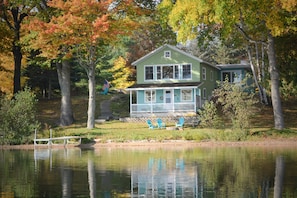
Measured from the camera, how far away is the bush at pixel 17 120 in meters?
36.5

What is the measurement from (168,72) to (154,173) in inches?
1355

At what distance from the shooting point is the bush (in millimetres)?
36500

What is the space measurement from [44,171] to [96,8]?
19.5 meters

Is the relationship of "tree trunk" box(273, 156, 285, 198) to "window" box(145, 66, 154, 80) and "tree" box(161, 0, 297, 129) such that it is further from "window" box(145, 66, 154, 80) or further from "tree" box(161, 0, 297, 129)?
"window" box(145, 66, 154, 80)

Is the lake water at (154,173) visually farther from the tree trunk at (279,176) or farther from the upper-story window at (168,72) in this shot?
the upper-story window at (168,72)

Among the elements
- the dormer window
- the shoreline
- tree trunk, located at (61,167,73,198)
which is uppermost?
the dormer window

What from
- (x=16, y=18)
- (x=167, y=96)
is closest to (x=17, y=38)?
(x=16, y=18)

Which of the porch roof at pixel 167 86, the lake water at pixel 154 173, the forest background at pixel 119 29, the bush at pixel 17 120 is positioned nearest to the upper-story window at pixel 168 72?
the porch roof at pixel 167 86

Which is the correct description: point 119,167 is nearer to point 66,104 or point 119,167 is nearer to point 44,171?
point 44,171

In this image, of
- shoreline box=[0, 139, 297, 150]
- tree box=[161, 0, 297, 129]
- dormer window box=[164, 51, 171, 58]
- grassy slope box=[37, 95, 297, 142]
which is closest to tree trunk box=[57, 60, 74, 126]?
grassy slope box=[37, 95, 297, 142]

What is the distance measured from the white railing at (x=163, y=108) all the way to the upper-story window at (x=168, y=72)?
3995 mm

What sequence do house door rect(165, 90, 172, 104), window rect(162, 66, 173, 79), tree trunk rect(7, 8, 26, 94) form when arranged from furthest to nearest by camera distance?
house door rect(165, 90, 172, 104) → window rect(162, 66, 173, 79) → tree trunk rect(7, 8, 26, 94)

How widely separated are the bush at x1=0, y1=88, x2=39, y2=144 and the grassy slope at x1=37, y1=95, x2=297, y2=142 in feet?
4.50

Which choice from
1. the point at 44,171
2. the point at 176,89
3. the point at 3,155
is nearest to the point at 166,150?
the point at 3,155
